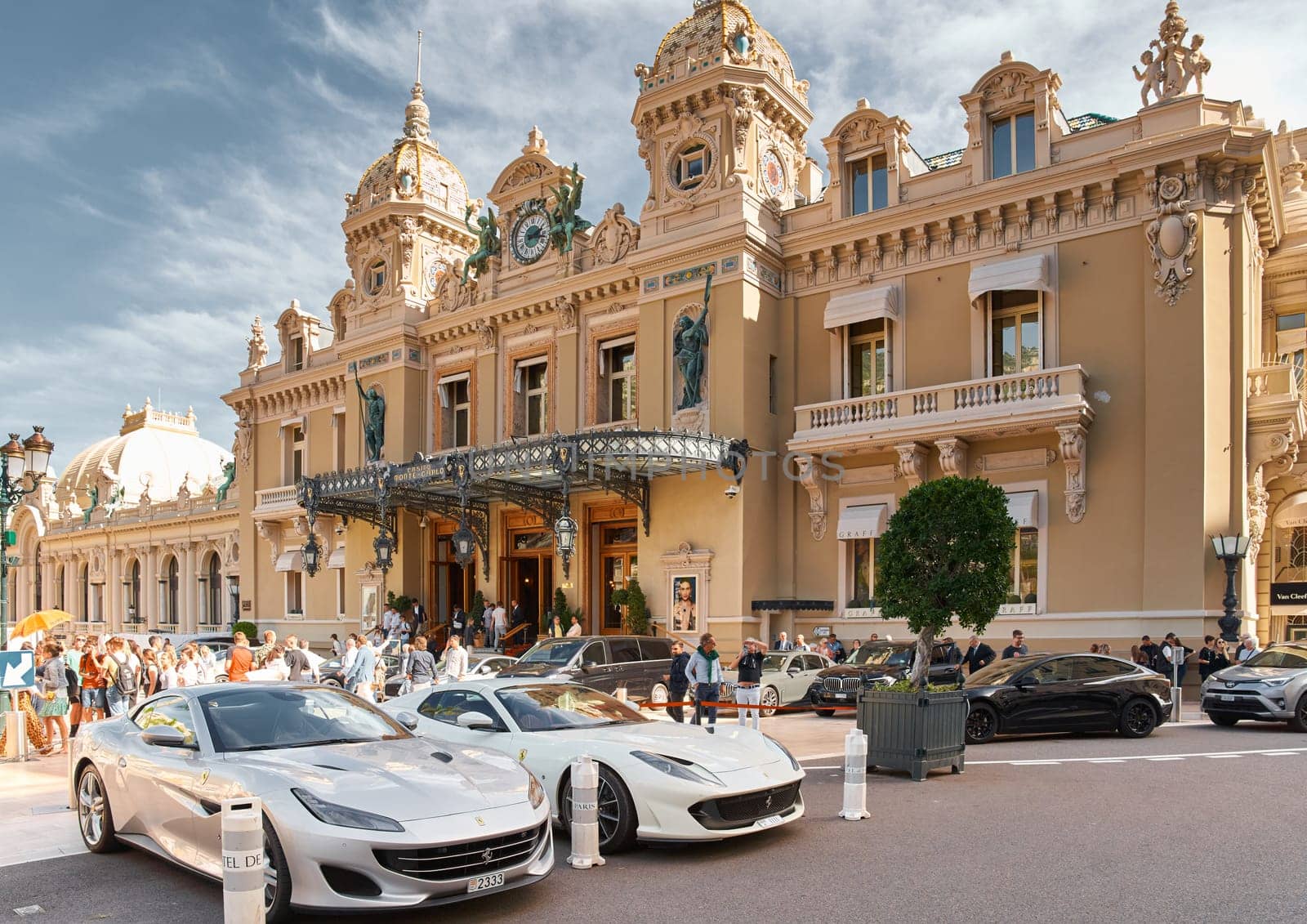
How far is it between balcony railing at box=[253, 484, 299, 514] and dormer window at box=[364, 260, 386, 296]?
23.8 feet

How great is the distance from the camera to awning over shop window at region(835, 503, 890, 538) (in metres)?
23.2

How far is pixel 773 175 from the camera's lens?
26641 millimetres

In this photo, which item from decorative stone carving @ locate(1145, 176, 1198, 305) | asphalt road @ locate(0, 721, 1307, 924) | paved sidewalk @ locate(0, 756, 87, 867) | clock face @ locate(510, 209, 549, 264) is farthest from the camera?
clock face @ locate(510, 209, 549, 264)

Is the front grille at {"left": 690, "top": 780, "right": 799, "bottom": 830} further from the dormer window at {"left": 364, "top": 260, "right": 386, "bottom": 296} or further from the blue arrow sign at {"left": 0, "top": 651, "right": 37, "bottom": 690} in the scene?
the dormer window at {"left": 364, "top": 260, "right": 386, "bottom": 296}

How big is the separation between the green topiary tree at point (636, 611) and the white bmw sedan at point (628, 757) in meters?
14.6

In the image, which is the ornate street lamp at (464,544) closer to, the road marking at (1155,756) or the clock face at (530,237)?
the clock face at (530,237)

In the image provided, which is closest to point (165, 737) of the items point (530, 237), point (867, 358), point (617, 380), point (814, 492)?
point (814, 492)

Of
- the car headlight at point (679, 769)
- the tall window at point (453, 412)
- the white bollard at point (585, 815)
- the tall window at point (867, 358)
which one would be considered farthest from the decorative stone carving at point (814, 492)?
the white bollard at point (585, 815)

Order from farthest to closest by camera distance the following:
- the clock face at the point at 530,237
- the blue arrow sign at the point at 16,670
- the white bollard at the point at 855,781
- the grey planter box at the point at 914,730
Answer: the clock face at the point at 530,237 → the blue arrow sign at the point at 16,670 → the grey planter box at the point at 914,730 → the white bollard at the point at 855,781

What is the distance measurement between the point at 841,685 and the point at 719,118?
561 inches

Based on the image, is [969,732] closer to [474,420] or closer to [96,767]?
[96,767]

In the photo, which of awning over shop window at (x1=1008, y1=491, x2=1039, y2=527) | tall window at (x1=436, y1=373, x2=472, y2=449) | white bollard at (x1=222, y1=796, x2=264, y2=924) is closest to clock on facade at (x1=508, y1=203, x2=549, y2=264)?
tall window at (x1=436, y1=373, x2=472, y2=449)

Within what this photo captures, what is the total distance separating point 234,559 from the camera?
1641 inches

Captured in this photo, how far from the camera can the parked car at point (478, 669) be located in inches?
778
